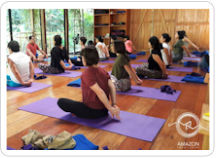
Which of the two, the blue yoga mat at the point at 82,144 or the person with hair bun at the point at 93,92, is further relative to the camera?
the person with hair bun at the point at 93,92

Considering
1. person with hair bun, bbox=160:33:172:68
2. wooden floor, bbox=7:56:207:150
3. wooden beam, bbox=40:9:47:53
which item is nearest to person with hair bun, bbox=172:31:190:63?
person with hair bun, bbox=160:33:172:68

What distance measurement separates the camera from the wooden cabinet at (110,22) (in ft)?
32.0

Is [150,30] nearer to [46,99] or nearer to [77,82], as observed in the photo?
[77,82]

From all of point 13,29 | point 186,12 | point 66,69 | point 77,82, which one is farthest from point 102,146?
point 186,12

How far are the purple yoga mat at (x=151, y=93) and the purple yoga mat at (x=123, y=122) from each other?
815 millimetres

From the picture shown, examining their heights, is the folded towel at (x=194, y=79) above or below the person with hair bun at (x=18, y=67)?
below

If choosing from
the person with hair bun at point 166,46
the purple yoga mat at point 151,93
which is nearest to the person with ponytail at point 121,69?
the purple yoga mat at point 151,93

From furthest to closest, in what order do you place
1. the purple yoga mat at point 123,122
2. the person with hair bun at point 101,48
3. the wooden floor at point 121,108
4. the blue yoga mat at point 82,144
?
the person with hair bun at point 101,48
the purple yoga mat at point 123,122
the wooden floor at point 121,108
the blue yoga mat at point 82,144

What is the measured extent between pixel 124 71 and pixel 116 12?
7119 mm

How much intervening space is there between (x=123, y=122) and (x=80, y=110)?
1.62 ft

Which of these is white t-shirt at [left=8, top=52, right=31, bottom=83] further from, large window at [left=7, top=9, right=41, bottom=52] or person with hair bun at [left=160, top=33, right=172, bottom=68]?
large window at [left=7, top=9, right=41, bottom=52]

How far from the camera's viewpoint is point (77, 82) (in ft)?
12.6

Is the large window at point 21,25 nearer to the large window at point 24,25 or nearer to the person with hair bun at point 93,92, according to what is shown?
the large window at point 24,25

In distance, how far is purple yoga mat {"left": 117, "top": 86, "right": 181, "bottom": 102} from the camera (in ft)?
10.4
